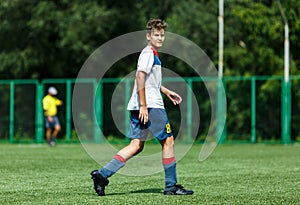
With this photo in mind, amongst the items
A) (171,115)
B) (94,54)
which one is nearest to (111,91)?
(171,115)

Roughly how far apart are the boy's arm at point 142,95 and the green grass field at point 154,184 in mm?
910

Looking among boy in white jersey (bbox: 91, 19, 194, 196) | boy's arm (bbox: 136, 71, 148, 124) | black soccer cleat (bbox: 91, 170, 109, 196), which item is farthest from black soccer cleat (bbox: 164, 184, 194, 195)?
boy's arm (bbox: 136, 71, 148, 124)

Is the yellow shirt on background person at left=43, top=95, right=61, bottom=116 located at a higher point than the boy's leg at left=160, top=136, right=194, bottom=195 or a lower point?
higher

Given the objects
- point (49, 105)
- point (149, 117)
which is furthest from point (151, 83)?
point (49, 105)

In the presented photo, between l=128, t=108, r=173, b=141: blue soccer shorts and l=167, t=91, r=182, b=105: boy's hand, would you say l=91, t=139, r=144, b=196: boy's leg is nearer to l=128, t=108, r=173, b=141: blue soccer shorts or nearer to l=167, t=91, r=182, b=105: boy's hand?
l=128, t=108, r=173, b=141: blue soccer shorts

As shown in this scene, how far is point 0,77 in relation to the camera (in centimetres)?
3516

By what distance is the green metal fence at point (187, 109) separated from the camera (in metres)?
25.4

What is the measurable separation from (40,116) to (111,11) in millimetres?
8421

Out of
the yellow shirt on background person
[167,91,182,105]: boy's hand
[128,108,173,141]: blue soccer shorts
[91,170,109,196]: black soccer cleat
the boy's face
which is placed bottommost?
[91,170,109,196]: black soccer cleat

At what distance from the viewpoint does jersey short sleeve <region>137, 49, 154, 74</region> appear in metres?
8.37

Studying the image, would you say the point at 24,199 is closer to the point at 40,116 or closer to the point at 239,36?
the point at 40,116

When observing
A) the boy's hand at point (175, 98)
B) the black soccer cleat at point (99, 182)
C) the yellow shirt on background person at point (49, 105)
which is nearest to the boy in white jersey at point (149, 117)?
the black soccer cleat at point (99, 182)

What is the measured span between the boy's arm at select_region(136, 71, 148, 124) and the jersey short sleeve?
0.18ft

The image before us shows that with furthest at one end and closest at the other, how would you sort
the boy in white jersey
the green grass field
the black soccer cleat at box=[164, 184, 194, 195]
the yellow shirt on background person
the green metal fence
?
the green metal fence
the yellow shirt on background person
the black soccer cleat at box=[164, 184, 194, 195]
the boy in white jersey
the green grass field
